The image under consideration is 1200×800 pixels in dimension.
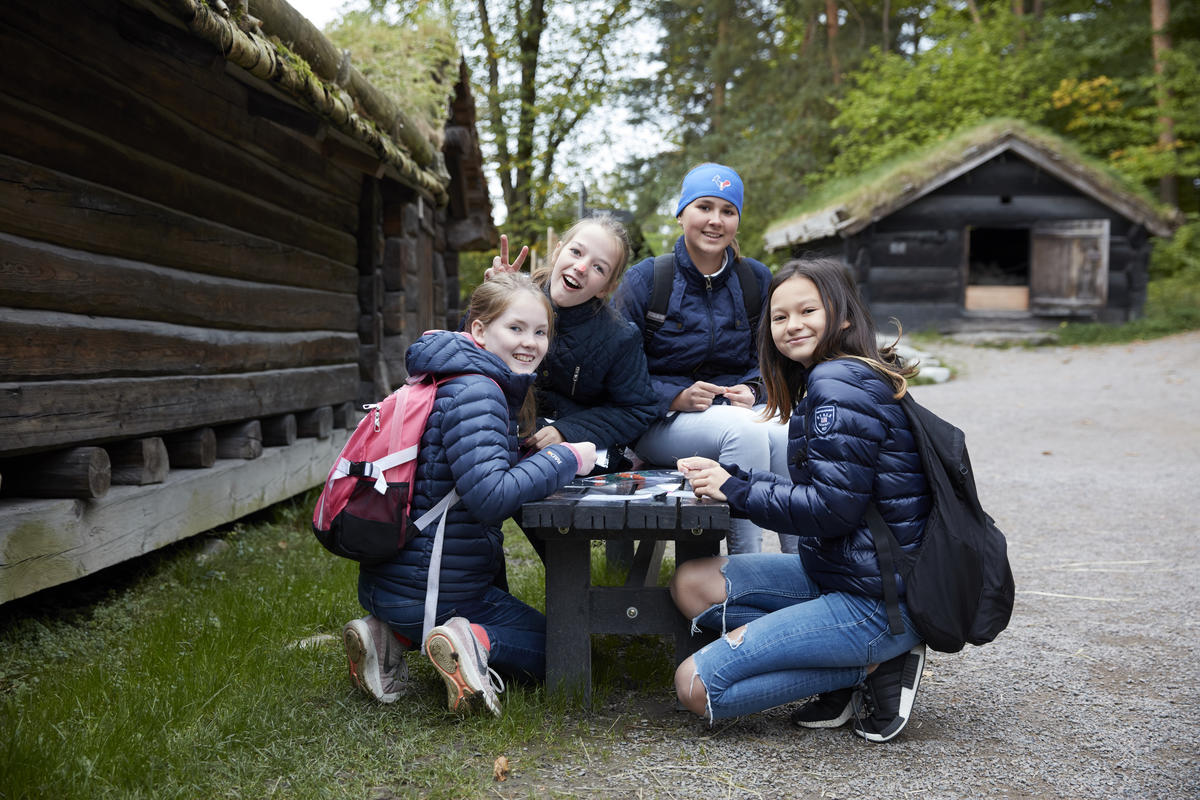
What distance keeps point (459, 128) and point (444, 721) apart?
8425mm

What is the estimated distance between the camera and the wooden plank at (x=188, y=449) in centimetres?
500

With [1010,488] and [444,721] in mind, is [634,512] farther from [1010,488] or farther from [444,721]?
[1010,488]

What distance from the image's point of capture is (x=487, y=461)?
2809mm

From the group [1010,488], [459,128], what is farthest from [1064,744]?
[459,128]

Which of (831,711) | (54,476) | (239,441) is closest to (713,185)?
(831,711)

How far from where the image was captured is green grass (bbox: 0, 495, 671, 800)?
8.02 feet

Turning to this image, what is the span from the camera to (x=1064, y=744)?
2.88 metres

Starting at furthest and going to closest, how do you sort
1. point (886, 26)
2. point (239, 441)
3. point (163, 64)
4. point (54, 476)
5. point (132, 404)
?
point (886, 26) < point (239, 441) < point (163, 64) < point (132, 404) < point (54, 476)

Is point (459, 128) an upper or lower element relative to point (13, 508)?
upper

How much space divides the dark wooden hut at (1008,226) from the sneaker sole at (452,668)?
605 inches

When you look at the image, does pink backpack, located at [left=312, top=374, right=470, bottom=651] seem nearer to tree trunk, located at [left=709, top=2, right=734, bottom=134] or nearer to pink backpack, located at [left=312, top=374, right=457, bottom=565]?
pink backpack, located at [left=312, top=374, right=457, bottom=565]

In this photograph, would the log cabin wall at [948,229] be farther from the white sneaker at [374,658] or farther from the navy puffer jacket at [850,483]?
the white sneaker at [374,658]

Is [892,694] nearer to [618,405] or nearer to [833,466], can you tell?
[833,466]

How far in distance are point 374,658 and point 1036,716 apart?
2022mm
